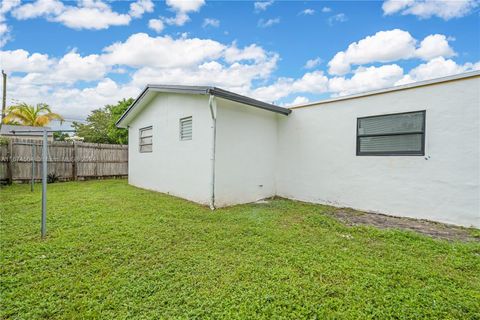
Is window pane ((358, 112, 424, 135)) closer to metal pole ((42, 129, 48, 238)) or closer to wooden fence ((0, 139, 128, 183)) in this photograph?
metal pole ((42, 129, 48, 238))

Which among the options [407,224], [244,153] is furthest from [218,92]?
[407,224]

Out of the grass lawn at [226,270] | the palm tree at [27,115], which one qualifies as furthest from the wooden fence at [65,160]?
the palm tree at [27,115]

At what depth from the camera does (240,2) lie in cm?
721

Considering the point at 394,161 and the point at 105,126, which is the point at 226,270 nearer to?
the point at 394,161

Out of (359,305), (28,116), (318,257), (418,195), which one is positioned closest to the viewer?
(359,305)

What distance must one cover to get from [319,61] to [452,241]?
8.20m

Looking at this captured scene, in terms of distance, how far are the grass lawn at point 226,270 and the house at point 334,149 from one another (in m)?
1.55

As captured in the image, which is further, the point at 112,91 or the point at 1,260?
the point at 112,91

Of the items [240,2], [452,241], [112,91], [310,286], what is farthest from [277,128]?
[112,91]

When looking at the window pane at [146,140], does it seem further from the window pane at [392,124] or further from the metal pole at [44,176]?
the window pane at [392,124]

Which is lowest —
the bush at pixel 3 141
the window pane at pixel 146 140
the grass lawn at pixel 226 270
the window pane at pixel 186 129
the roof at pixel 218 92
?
the grass lawn at pixel 226 270

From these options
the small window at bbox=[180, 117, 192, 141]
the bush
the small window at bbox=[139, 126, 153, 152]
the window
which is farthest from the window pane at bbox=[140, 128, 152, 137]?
the window

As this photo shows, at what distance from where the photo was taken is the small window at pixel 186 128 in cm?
703

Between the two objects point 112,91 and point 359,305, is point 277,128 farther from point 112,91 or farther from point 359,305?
point 112,91
